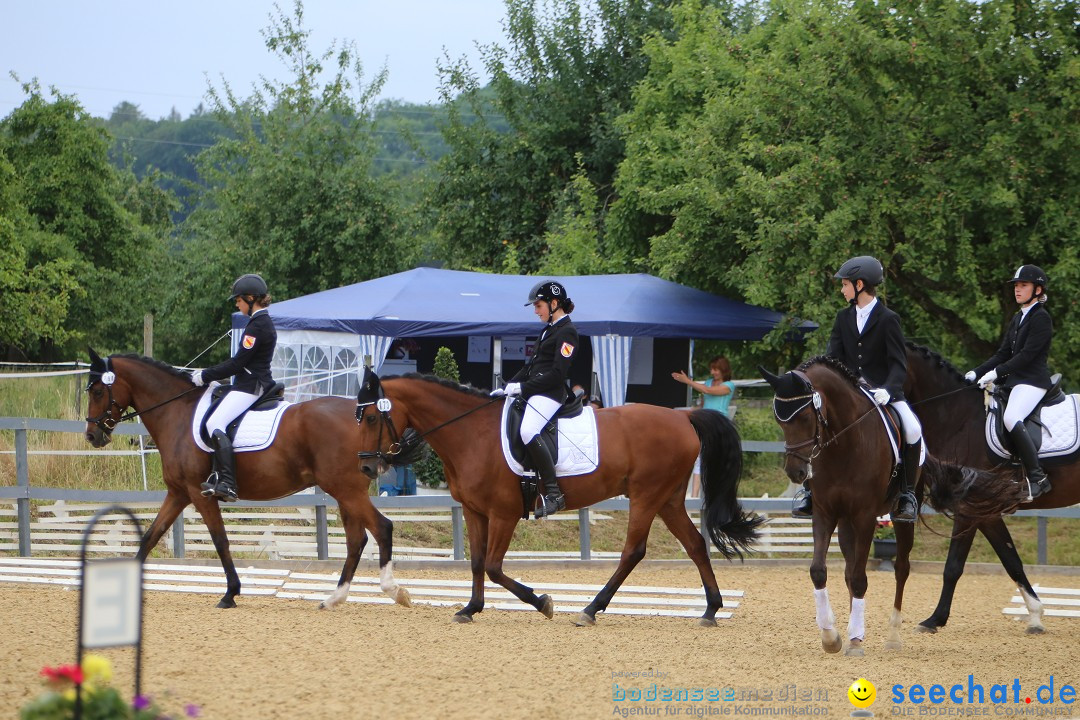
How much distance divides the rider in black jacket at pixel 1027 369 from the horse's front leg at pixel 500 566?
3.62m

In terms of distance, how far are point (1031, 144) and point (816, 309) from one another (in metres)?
3.26

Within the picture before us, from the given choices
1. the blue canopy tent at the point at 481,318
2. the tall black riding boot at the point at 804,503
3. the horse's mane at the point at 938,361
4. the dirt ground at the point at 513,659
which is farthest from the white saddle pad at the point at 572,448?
the blue canopy tent at the point at 481,318

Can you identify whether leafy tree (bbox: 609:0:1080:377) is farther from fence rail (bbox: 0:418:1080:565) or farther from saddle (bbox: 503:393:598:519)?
saddle (bbox: 503:393:598:519)

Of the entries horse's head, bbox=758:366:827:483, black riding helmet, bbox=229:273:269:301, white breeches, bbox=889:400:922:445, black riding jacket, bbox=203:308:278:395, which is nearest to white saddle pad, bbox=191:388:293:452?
black riding jacket, bbox=203:308:278:395

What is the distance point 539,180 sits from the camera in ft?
97.7

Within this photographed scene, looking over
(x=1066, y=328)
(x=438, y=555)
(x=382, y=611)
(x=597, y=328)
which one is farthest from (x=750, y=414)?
(x=382, y=611)

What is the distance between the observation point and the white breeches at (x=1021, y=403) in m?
8.72

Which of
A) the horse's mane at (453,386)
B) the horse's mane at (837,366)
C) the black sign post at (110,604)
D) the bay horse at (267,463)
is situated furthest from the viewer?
the bay horse at (267,463)

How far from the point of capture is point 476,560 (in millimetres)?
9086

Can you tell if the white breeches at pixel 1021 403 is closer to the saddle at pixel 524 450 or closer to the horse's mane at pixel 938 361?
the horse's mane at pixel 938 361

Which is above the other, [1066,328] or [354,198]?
[354,198]

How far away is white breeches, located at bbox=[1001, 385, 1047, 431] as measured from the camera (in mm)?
8719

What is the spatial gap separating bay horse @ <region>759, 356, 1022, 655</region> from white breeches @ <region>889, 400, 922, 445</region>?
19cm

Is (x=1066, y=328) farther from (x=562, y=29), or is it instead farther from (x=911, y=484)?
(x=562, y=29)
